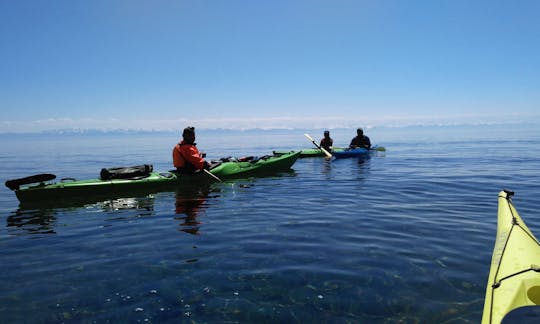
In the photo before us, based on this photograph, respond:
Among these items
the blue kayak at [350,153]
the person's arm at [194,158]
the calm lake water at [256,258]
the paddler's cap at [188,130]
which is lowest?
the calm lake water at [256,258]

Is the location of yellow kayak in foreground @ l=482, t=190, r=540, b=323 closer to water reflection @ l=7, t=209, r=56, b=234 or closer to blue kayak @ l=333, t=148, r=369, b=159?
water reflection @ l=7, t=209, r=56, b=234

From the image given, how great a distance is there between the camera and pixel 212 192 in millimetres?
13766

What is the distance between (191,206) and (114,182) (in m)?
3.77

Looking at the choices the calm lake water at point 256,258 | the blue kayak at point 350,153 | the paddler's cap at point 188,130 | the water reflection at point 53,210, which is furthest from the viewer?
the blue kayak at point 350,153

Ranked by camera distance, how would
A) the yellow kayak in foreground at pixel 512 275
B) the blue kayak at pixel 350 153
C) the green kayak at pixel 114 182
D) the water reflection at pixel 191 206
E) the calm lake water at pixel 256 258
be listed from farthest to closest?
the blue kayak at pixel 350 153, the green kayak at pixel 114 182, the water reflection at pixel 191 206, the calm lake water at pixel 256 258, the yellow kayak in foreground at pixel 512 275

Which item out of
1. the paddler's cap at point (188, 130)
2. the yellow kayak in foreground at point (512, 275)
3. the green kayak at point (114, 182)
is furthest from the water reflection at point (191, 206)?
the yellow kayak in foreground at point (512, 275)

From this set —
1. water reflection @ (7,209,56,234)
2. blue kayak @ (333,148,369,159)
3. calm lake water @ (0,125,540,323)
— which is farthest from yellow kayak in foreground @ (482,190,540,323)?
blue kayak @ (333,148,369,159)

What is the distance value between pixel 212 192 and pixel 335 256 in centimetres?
816

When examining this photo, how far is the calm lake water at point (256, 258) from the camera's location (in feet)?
15.2

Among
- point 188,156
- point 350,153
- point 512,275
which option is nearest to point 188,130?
point 188,156

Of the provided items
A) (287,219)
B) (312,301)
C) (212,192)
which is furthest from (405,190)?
(312,301)

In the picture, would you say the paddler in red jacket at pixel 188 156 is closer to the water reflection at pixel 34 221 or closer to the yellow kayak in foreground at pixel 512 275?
the water reflection at pixel 34 221

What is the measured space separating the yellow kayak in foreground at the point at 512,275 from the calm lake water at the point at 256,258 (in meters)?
0.69

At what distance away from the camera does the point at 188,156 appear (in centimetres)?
1438
